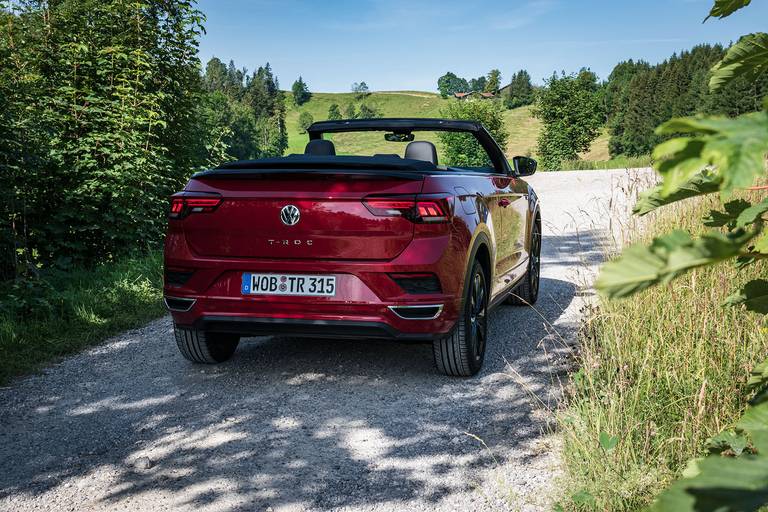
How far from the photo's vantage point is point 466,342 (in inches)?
192

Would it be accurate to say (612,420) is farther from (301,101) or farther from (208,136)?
(301,101)

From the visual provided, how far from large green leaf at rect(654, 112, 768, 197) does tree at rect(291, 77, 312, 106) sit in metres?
171

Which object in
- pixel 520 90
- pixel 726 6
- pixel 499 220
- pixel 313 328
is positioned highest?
pixel 520 90

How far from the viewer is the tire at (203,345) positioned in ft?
17.2

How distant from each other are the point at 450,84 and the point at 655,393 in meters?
192

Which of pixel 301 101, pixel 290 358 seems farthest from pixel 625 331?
pixel 301 101

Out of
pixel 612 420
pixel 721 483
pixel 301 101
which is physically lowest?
pixel 612 420

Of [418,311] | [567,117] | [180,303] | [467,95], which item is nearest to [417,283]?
[418,311]

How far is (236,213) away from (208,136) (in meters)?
7.88

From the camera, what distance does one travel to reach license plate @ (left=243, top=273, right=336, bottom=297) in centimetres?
450

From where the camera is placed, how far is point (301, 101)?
568 ft

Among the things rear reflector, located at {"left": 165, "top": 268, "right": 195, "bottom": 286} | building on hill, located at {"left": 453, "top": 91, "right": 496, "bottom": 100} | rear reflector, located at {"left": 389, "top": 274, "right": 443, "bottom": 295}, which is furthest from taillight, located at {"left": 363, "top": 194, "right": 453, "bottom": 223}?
building on hill, located at {"left": 453, "top": 91, "right": 496, "bottom": 100}

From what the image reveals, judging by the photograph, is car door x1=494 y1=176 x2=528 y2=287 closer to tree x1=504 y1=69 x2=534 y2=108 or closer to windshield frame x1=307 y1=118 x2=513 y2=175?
windshield frame x1=307 y1=118 x2=513 y2=175

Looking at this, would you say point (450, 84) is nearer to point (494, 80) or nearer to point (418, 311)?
point (494, 80)
